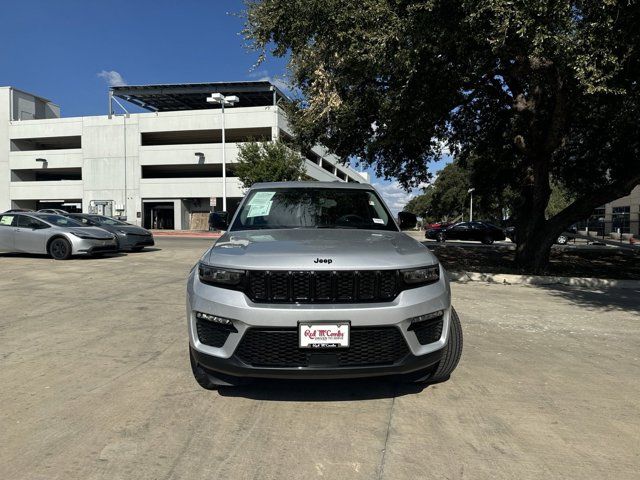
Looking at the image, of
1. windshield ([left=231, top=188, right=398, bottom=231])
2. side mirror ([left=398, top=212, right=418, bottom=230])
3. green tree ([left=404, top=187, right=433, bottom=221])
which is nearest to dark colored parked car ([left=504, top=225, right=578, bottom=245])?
side mirror ([left=398, top=212, right=418, bottom=230])

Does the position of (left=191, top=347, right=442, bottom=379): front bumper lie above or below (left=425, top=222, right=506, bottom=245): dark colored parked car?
below

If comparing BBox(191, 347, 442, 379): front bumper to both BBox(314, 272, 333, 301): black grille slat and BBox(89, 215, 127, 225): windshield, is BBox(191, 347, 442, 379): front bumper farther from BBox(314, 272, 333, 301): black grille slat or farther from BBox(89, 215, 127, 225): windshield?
BBox(89, 215, 127, 225): windshield

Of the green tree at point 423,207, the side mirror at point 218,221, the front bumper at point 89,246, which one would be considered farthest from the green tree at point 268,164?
the green tree at point 423,207

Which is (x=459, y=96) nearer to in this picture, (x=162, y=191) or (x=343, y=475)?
(x=343, y=475)

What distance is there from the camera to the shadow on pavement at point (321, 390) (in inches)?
143

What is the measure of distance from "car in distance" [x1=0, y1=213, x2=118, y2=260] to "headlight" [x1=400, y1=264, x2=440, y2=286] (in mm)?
12007

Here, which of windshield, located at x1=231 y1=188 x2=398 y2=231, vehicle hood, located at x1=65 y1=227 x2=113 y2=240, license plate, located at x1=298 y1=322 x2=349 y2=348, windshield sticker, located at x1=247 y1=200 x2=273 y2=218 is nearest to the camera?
license plate, located at x1=298 y1=322 x2=349 y2=348

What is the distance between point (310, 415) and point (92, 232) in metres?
12.1

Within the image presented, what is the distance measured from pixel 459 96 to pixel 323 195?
7945 mm

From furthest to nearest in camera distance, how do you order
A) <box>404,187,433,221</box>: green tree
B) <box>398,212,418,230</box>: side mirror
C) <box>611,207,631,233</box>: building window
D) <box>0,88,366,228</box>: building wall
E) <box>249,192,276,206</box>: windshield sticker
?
<box>404,187,433,221</box>: green tree → <box>0,88,366,228</box>: building wall → <box>611,207,631,233</box>: building window → <box>398,212,418,230</box>: side mirror → <box>249,192,276,206</box>: windshield sticker

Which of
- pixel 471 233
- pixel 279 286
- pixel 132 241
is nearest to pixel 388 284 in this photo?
pixel 279 286

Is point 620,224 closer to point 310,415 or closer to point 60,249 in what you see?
point 60,249

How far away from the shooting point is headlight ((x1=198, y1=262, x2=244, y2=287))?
3246 mm

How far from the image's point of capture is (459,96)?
37.7ft
